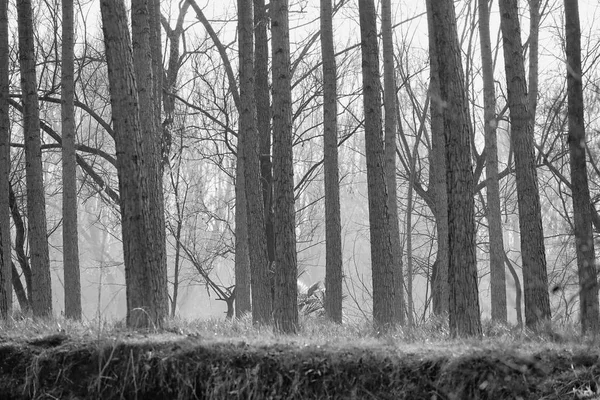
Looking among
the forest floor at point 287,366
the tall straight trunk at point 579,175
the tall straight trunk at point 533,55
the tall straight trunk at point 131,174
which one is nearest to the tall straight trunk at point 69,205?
the tall straight trunk at point 131,174

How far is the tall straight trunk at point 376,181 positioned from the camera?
38.3 feet

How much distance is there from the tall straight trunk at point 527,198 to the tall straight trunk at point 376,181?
2270 mm

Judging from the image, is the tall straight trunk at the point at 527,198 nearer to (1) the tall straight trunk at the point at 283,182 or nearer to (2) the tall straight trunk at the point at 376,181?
(2) the tall straight trunk at the point at 376,181

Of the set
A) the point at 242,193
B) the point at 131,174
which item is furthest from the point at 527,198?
the point at 242,193

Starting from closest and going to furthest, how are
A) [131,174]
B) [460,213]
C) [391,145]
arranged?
[131,174] → [460,213] → [391,145]

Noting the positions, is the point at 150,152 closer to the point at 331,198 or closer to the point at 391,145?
the point at 331,198

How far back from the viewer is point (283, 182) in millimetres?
10688

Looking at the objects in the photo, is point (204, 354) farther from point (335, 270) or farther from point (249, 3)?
point (249, 3)

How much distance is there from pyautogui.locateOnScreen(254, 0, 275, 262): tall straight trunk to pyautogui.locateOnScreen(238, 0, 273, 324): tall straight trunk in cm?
333

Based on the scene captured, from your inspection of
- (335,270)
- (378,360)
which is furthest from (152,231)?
(335,270)

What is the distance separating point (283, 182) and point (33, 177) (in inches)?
191

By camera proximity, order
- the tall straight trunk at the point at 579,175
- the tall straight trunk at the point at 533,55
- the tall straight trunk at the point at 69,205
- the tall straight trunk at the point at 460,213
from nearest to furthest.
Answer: the tall straight trunk at the point at 460,213 → the tall straight trunk at the point at 579,175 → the tall straight trunk at the point at 69,205 → the tall straight trunk at the point at 533,55

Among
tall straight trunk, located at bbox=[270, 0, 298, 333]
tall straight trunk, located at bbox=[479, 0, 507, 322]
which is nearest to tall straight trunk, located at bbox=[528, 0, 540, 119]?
tall straight trunk, located at bbox=[479, 0, 507, 322]

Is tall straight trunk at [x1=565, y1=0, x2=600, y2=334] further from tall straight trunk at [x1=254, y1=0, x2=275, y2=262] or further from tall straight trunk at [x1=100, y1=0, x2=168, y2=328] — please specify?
tall straight trunk at [x1=254, y1=0, x2=275, y2=262]
